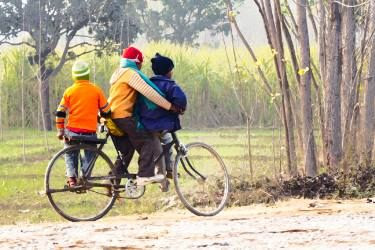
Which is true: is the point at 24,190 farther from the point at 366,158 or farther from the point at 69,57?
the point at 69,57

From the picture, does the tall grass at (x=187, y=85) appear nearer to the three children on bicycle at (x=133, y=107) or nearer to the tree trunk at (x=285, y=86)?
the tree trunk at (x=285, y=86)

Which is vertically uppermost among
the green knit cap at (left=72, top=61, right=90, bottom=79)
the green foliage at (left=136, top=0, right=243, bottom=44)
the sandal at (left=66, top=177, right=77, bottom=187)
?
the green foliage at (left=136, top=0, right=243, bottom=44)

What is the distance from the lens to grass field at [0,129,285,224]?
1331 cm

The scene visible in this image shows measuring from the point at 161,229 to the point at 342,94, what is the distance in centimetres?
549

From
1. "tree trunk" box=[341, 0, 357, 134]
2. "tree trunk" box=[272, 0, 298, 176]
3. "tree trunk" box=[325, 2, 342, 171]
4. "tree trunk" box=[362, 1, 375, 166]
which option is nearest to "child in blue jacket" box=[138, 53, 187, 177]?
"tree trunk" box=[272, 0, 298, 176]

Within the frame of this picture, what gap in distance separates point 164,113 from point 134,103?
278 mm

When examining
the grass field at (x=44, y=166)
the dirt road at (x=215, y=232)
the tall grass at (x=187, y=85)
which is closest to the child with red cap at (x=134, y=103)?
the dirt road at (x=215, y=232)

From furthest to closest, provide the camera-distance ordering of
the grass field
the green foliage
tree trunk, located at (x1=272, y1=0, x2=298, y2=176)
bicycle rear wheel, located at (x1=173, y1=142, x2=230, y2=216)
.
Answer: the green foliage < the grass field < tree trunk, located at (x1=272, y1=0, x2=298, y2=176) < bicycle rear wheel, located at (x1=173, y1=142, x2=230, y2=216)

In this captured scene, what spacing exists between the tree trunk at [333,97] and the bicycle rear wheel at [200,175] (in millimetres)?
2045

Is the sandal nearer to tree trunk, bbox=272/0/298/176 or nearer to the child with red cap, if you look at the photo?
the child with red cap

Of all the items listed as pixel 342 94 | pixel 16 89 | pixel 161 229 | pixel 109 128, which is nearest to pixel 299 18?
pixel 342 94

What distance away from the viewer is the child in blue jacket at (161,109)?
869 cm

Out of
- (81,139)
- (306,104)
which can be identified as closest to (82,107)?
(81,139)

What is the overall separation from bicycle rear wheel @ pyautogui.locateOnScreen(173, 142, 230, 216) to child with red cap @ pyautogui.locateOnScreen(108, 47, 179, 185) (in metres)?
0.25
